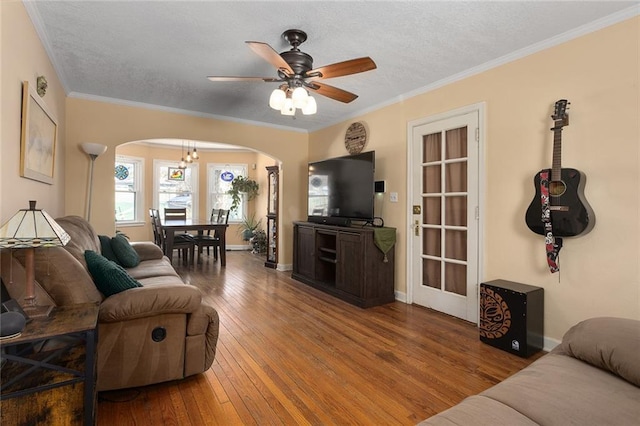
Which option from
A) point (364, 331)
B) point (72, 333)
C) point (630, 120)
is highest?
point (630, 120)

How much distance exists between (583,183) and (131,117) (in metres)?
4.96

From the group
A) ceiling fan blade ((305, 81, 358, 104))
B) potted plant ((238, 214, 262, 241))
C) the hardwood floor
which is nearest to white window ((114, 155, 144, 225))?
potted plant ((238, 214, 262, 241))

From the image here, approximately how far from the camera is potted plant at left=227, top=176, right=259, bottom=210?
804 cm

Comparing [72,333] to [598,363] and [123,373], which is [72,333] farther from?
[598,363]

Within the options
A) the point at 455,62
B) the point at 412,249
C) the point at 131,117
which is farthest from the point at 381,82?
the point at 131,117

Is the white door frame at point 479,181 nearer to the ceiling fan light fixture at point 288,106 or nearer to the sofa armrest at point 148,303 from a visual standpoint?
the ceiling fan light fixture at point 288,106

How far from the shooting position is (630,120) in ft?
7.45

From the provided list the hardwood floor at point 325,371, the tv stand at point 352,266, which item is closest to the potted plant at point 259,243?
the tv stand at point 352,266

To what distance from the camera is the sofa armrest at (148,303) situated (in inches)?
75.4

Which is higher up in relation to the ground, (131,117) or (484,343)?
(131,117)

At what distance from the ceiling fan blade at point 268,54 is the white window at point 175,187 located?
639 centimetres

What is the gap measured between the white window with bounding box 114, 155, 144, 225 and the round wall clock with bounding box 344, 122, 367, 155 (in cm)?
527

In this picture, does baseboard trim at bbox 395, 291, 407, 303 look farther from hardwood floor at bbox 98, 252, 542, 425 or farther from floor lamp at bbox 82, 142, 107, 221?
floor lamp at bbox 82, 142, 107, 221

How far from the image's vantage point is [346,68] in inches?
Answer: 91.7
